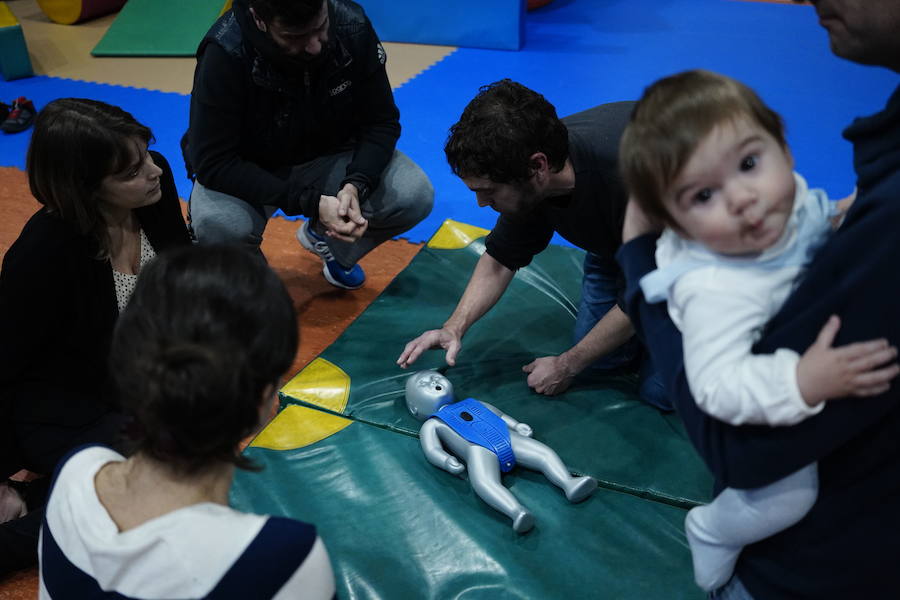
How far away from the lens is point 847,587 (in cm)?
118


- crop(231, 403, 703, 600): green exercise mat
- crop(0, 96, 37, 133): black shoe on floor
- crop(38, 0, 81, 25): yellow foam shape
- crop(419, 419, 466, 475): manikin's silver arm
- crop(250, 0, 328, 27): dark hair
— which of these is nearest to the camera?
crop(231, 403, 703, 600): green exercise mat

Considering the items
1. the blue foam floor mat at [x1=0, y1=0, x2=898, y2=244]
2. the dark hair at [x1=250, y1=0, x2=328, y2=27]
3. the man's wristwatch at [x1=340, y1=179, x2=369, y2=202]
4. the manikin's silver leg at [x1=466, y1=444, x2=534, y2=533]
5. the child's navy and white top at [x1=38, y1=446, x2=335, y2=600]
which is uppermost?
the dark hair at [x1=250, y1=0, x2=328, y2=27]

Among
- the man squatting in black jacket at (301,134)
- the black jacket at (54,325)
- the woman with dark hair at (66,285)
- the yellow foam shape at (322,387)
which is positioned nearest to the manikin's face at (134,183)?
the woman with dark hair at (66,285)

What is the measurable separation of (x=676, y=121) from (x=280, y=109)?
1.93 m

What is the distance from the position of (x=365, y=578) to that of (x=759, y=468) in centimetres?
110

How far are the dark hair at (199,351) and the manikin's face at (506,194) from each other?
43.2 inches

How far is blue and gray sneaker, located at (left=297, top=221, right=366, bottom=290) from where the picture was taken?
10.4 ft

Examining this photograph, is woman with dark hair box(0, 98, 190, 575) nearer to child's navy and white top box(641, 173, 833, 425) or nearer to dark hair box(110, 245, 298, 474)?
dark hair box(110, 245, 298, 474)

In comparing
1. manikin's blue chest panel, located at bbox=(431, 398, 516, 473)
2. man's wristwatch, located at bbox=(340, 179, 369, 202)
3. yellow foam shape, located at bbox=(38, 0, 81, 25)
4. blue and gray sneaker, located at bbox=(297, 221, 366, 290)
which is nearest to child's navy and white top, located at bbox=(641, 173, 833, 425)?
manikin's blue chest panel, located at bbox=(431, 398, 516, 473)

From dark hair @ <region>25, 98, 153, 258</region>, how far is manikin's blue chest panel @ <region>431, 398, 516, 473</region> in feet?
3.58

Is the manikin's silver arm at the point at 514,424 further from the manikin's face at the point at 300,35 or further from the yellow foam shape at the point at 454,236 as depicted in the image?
the manikin's face at the point at 300,35

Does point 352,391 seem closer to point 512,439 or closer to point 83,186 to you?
point 512,439

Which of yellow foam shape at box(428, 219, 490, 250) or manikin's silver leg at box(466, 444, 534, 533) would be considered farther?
yellow foam shape at box(428, 219, 490, 250)

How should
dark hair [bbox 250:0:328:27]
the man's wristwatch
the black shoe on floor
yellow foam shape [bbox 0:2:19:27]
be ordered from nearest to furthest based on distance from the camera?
dark hair [bbox 250:0:328:27], the man's wristwatch, the black shoe on floor, yellow foam shape [bbox 0:2:19:27]
